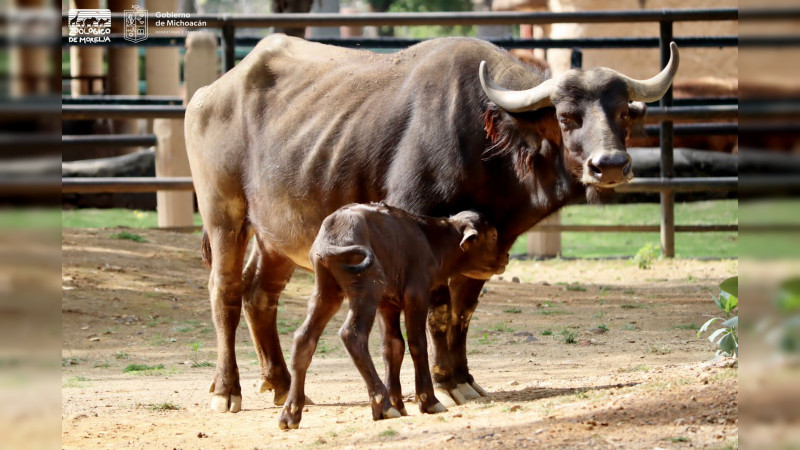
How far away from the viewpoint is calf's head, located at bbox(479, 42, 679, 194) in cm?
496

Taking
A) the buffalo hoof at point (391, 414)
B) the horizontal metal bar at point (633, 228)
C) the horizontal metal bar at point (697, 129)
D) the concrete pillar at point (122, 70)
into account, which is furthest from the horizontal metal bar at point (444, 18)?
the concrete pillar at point (122, 70)

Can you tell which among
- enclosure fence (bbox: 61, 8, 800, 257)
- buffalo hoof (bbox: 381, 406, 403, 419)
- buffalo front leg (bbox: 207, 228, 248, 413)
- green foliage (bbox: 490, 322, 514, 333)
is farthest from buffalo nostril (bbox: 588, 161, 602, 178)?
enclosure fence (bbox: 61, 8, 800, 257)

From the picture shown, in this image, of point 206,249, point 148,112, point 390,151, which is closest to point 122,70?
point 148,112

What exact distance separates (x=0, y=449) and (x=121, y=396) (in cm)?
485

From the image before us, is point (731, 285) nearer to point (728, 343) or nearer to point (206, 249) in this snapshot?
point (728, 343)

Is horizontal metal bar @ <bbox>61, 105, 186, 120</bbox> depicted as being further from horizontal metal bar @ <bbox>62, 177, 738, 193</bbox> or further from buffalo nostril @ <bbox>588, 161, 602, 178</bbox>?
buffalo nostril @ <bbox>588, 161, 602, 178</bbox>

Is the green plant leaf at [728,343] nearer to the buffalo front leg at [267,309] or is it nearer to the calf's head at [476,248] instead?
the calf's head at [476,248]

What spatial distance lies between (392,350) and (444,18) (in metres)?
5.66

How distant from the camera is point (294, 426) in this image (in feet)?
15.9

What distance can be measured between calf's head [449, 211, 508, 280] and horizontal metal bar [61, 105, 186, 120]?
5.19 m

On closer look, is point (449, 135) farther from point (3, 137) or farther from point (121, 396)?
point (3, 137)

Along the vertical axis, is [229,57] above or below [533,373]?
above

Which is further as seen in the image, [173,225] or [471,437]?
[173,225]

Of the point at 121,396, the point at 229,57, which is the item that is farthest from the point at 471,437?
the point at 229,57
